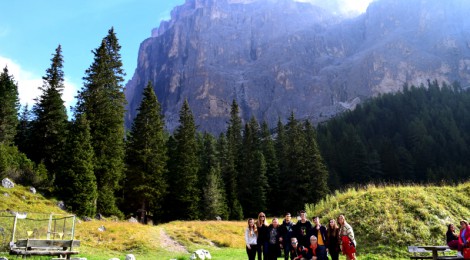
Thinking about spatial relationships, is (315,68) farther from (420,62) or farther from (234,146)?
(234,146)

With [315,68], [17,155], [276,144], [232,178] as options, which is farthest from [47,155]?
[315,68]

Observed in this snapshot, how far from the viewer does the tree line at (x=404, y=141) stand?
77938 mm

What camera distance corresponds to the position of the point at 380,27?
19225cm

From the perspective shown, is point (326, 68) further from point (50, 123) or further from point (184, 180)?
point (50, 123)

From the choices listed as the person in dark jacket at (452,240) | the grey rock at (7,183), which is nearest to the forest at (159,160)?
the grey rock at (7,183)

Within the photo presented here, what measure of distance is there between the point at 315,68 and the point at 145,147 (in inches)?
6353

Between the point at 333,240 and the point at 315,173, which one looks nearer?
the point at 333,240

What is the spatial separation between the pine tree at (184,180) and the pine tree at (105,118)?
932 centimetres

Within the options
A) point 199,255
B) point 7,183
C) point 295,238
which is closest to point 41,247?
point 199,255

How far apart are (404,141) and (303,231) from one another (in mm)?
92894

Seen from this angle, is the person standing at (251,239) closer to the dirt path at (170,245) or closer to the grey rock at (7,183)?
the dirt path at (170,245)

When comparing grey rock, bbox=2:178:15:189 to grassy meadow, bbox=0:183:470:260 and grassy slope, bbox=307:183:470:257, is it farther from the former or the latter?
grassy slope, bbox=307:183:470:257

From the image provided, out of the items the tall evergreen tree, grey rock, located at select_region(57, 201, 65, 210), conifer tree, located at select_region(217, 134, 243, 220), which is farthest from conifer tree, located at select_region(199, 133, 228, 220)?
grey rock, located at select_region(57, 201, 65, 210)

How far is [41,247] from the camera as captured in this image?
1225 centimetres
